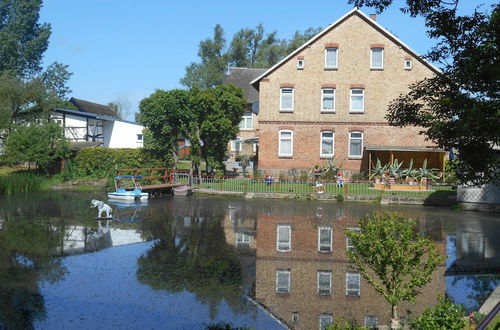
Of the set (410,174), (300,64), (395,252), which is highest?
(300,64)

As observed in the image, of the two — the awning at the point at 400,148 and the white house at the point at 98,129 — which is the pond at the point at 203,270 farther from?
the white house at the point at 98,129

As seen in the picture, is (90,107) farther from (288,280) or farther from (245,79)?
(288,280)

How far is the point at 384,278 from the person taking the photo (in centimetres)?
817

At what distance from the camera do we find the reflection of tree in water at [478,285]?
1034 centimetres

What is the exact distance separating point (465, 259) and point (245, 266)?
6215 mm

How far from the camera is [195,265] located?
1291 cm

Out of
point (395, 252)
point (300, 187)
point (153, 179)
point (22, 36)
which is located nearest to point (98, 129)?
point (153, 179)

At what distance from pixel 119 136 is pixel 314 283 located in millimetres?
36219

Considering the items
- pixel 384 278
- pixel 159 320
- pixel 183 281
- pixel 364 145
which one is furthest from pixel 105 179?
pixel 384 278

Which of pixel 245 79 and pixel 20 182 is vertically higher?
pixel 245 79

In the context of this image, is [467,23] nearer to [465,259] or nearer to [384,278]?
[384,278]

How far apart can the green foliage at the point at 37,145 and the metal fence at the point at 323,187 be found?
33.0ft

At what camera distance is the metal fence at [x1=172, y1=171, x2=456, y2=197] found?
2892cm

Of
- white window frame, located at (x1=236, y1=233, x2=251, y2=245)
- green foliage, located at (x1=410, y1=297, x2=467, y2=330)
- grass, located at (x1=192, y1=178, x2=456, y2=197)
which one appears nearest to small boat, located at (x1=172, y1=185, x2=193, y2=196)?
grass, located at (x1=192, y1=178, x2=456, y2=197)
